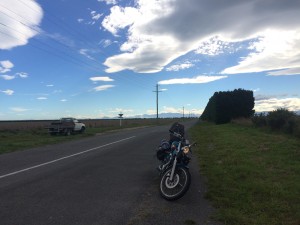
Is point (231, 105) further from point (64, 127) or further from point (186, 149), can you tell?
point (186, 149)

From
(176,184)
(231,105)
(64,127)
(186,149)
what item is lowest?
(176,184)

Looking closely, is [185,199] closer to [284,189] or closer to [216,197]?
[216,197]

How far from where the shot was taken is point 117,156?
15.5 m

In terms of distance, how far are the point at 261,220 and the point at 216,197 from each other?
1704 millimetres

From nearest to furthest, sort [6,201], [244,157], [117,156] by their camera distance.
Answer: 1. [6,201]
2. [244,157]
3. [117,156]

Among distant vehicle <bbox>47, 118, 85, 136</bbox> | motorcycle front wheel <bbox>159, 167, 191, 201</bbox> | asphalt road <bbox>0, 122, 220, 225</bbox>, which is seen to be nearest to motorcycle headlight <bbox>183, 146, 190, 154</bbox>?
motorcycle front wheel <bbox>159, 167, 191, 201</bbox>

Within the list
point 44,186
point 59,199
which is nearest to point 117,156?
point 44,186

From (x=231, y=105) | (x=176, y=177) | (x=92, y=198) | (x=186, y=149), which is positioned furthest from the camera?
(x=231, y=105)

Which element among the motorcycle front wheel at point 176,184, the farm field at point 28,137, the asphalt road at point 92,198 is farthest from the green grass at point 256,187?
the farm field at point 28,137

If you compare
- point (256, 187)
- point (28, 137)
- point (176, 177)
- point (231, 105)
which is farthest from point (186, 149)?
point (231, 105)

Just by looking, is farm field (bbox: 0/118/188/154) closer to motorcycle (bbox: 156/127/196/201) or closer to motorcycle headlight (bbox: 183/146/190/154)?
motorcycle (bbox: 156/127/196/201)

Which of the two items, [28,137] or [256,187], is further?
[28,137]

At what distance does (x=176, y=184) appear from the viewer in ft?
25.2

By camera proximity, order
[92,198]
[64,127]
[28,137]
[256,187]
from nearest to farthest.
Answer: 1. [92,198]
2. [256,187]
3. [28,137]
4. [64,127]
